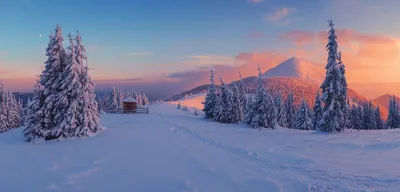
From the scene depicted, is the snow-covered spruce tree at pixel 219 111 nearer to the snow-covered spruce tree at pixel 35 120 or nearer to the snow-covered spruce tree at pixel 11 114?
the snow-covered spruce tree at pixel 35 120

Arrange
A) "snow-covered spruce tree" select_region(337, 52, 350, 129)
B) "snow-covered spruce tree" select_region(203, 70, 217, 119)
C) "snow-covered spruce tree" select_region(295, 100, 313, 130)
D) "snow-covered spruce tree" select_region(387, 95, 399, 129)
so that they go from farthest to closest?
"snow-covered spruce tree" select_region(387, 95, 399, 129) < "snow-covered spruce tree" select_region(295, 100, 313, 130) < "snow-covered spruce tree" select_region(203, 70, 217, 119) < "snow-covered spruce tree" select_region(337, 52, 350, 129)

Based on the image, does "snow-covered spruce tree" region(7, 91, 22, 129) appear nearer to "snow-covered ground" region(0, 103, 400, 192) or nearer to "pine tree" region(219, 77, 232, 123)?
"pine tree" region(219, 77, 232, 123)

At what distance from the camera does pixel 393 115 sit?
70562 millimetres

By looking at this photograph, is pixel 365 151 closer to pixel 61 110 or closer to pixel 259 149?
pixel 259 149

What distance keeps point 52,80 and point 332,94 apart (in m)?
30.8

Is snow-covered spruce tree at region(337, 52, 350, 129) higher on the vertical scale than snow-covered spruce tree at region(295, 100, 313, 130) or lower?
higher

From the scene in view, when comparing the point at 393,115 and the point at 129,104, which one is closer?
the point at 129,104

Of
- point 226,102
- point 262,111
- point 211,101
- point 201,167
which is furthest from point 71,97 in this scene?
point 211,101

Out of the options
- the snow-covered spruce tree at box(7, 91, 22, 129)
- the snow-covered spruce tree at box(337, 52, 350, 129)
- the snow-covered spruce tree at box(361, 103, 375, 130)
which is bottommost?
the snow-covered spruce tree at box(361, 103, 375, 130)

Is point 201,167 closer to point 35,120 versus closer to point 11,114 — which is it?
point 35,120

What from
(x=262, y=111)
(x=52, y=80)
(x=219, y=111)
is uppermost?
(x=52, y=80)

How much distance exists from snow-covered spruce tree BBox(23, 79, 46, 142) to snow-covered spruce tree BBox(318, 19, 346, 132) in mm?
29513

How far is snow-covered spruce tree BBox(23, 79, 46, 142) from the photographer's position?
2411 centimetres

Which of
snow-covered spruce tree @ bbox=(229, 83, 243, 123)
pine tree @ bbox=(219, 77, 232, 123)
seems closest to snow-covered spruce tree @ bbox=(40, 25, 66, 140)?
pine tree @ bbox=(219, 77, 232, 123)
